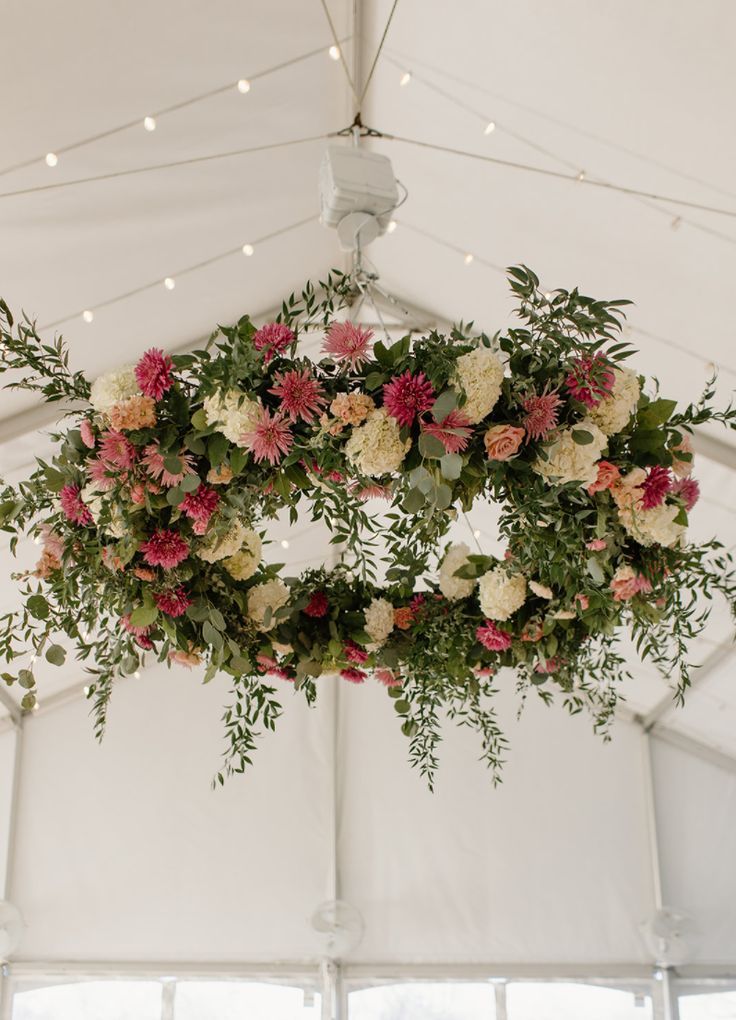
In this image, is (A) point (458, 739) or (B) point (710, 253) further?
(A) point (458, 739)

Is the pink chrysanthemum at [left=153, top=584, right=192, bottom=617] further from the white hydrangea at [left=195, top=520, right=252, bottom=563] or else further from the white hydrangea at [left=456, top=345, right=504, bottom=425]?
the white hydrangea at [left=456, top=345, right=504, bottom=425]

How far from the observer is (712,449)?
4348 mm

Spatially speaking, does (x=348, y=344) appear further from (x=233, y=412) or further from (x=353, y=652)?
(x=353, y=652)

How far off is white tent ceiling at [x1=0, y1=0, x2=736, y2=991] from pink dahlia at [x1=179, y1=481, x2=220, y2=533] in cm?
159

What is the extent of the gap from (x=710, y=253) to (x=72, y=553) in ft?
7.48

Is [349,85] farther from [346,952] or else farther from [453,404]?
[346,952]

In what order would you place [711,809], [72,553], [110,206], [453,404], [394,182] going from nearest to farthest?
[453,404], [72,553], [394,182], [110,206], [711,809]

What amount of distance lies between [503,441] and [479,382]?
0.11 meters

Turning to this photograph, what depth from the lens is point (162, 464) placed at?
197 cm

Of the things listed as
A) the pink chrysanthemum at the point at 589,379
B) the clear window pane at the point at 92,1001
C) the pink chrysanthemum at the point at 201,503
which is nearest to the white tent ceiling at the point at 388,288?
the clear window pane at the point at 92,1001

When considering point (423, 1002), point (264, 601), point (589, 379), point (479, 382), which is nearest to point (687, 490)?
point (589, 379)

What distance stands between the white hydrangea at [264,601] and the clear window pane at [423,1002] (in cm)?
499

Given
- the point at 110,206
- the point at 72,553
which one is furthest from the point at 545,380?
the point at 110,206

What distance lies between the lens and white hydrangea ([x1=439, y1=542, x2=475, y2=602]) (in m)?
2.90
